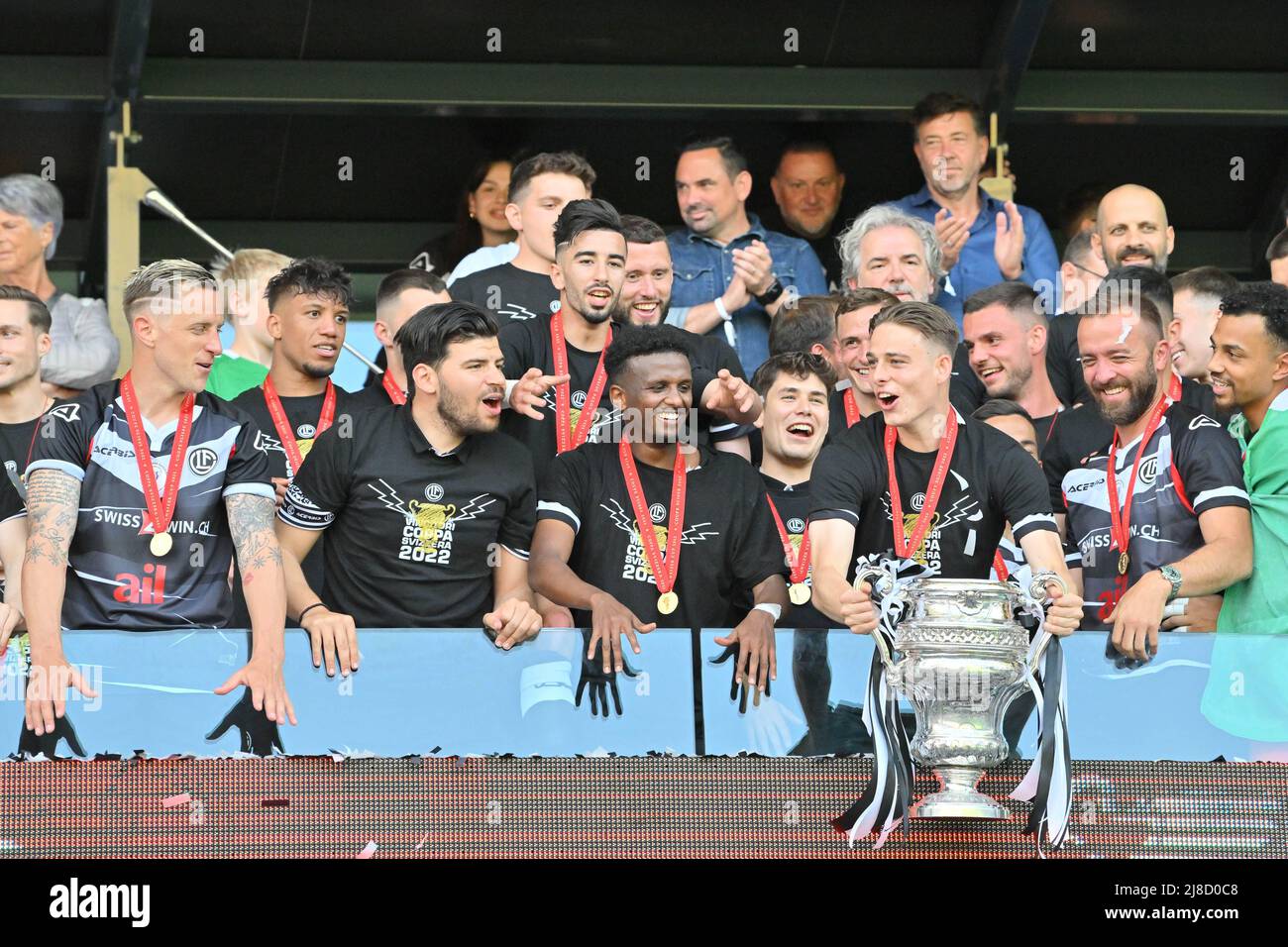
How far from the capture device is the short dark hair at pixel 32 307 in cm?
714

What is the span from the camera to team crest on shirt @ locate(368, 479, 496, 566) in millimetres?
6340

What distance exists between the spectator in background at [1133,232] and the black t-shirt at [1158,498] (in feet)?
6.42

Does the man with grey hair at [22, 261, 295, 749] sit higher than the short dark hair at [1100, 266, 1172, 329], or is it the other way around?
the short dark hair at [1100, 266, 1172, 329]

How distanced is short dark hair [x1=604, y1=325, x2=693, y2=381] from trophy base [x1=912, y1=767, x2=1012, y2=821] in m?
1.88

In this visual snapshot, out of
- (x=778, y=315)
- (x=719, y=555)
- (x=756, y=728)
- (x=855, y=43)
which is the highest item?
(x=855, y=43)

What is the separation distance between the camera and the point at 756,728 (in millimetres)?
5762

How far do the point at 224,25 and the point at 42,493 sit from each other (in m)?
4.69

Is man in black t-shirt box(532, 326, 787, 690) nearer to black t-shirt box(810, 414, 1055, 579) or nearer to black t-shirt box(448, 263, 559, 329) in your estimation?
black t-shirt box(810, 414, 1055, 579)

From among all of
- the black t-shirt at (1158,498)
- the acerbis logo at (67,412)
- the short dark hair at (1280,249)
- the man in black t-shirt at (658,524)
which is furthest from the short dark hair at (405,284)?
the short dark hair at (1280,249)

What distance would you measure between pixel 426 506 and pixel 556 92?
458 cm

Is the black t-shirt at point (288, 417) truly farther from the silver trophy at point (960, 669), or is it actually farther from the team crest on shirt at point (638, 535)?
the silver trophy at point (960, 669)

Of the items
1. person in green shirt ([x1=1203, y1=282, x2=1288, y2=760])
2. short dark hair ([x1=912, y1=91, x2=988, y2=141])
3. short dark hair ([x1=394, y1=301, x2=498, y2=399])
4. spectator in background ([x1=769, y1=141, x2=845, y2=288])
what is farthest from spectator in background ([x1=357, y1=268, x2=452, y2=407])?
person in green shirt ([x1=1203, y1=282, x2=1288, y2=760])
